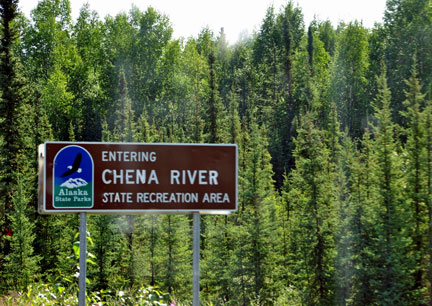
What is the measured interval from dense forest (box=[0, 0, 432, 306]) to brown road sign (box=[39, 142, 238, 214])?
6.20 feet

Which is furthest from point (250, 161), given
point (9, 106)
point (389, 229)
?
point (9, 106)

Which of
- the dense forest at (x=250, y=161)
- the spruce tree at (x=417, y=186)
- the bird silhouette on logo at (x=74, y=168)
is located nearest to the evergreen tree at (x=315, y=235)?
the dense forest at (x=250, y=161)

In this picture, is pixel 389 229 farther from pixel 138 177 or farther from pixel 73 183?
pixel 73 183

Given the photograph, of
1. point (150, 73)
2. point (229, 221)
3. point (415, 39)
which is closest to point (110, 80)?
point (150, 73)

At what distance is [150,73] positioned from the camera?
7162cm

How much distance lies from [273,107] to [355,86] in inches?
394

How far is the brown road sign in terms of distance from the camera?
25.2ft

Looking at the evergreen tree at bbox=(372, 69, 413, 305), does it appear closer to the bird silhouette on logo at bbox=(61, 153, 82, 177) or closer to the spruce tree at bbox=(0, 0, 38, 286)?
the bird silhouette on logo at bbox=(61, 153, 82, 177)

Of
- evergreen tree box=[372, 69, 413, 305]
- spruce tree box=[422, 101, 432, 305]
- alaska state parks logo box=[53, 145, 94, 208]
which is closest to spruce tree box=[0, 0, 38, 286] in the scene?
evergreen tree box=[372, 69, 413, 305]

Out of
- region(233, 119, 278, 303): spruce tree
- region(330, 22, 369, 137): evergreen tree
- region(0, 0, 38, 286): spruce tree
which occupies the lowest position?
region(233, 119, 278, 303): spruce tree

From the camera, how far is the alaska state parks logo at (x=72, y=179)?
7.66 meters

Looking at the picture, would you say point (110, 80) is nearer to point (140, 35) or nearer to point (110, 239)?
point (140, 35)

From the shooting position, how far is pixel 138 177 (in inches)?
311

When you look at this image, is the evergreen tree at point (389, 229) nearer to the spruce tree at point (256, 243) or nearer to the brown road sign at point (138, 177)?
the spruce tree at point (256, 243)
